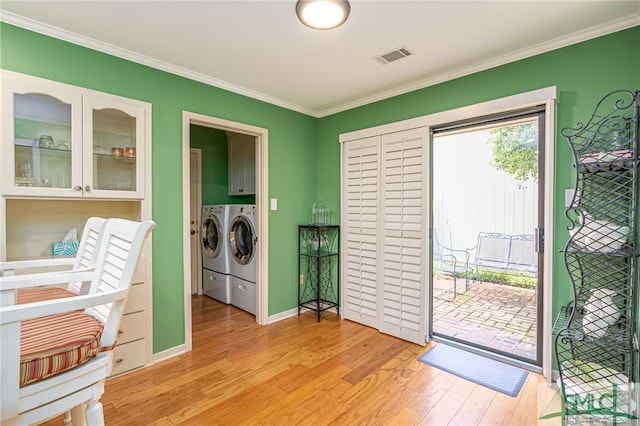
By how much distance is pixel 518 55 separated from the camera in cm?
221

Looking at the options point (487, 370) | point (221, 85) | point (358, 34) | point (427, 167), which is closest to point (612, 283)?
point (487, 370)

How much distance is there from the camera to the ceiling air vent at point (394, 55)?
7.27ft

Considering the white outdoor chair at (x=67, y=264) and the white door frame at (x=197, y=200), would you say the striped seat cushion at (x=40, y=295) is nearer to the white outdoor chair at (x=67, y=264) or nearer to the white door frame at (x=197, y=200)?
the white outdoor chair at (x=67, y=264)

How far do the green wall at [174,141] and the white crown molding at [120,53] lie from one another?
3 cm

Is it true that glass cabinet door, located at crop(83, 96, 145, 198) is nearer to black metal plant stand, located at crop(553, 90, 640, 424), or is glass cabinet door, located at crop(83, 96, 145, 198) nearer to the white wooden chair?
the white wooden chair

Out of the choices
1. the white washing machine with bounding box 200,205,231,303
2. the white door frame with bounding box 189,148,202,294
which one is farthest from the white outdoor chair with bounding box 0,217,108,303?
the white door frame with bounding box 189,148,202,294

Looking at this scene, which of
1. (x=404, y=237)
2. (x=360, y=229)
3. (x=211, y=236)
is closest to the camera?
(x=404, y=237)

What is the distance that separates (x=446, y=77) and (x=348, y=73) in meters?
0.83

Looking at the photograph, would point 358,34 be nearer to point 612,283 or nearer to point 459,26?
point 459,26

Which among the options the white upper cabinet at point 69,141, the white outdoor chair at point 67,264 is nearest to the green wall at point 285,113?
the white upper cabinet at point 69,141

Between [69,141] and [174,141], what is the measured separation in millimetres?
680

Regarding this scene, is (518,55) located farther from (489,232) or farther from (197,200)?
(197,200)

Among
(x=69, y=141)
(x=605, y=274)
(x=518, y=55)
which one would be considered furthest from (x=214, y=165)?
(x=605, y=274)

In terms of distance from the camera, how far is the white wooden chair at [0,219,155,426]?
2.77 feet
